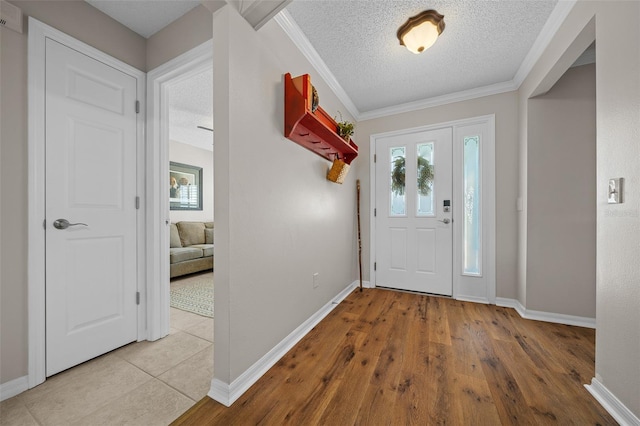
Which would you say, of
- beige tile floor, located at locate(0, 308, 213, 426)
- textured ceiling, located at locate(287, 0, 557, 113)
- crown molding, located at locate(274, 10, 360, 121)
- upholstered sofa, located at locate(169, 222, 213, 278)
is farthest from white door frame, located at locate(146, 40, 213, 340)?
upholstered sofa, located at locate(169, 222, 213, 278)

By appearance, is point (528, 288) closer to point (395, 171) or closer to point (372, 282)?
point (372, 282)

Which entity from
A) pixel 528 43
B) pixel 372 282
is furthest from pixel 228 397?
pixel 528 43

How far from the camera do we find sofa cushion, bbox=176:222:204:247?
438cm

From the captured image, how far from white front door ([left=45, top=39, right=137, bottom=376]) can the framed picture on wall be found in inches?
121

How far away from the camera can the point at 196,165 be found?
5.05 metres

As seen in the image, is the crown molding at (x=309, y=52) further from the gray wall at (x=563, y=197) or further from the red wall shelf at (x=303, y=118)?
the gray wall at (x=563, y=197)

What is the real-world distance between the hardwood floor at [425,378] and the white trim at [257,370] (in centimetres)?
3

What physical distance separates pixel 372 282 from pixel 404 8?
2831 millimetres

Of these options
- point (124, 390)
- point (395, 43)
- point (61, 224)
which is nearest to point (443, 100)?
point (395, 43)

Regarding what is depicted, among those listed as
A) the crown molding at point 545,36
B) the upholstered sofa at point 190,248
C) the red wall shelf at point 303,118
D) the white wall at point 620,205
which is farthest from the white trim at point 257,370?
the crown molding at point 545,36

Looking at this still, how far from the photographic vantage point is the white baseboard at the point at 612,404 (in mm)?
1067

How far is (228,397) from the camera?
122 cm

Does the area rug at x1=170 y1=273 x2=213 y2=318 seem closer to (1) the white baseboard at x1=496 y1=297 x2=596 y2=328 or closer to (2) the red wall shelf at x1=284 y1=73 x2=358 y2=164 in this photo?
(2) the red wall shelf at x1=284 y1=73 x2=358 y2=164

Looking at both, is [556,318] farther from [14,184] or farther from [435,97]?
[14,184]
